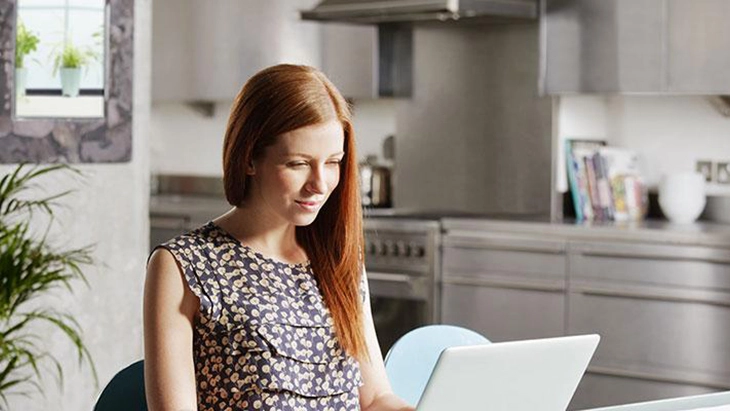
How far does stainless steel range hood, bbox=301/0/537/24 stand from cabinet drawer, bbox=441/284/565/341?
1.09 m

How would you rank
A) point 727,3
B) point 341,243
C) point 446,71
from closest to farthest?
point 341,243 → point 727,3 → point 446,71

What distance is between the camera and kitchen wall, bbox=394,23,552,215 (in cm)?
578

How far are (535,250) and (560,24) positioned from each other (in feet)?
3.16

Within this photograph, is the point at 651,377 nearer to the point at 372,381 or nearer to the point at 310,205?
the point at 372,381

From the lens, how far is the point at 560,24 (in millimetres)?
5555

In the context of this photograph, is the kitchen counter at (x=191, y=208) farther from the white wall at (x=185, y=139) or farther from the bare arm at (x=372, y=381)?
the bare arm at (x=372, y=381)

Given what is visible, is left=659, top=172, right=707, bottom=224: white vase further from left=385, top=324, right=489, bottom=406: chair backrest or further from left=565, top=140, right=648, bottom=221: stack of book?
left=385, top=324, right=489, bottom=406: chair backrest

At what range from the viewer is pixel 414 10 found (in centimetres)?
541

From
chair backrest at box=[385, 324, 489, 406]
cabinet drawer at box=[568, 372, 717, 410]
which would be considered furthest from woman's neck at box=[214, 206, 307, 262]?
cabinet drawer at box=[568, 372, 717, 410]

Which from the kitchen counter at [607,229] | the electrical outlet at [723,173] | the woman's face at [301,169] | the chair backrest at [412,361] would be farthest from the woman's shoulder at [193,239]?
the electrical outlet at [723,173]

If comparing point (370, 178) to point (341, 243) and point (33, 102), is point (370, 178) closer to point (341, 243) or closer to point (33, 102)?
point (33, 102)

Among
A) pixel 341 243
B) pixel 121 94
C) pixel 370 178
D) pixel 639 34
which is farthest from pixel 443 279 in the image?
pixel 341 243

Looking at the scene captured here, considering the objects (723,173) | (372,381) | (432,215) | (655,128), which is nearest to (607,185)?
(655,128)

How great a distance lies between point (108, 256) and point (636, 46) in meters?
2.25
